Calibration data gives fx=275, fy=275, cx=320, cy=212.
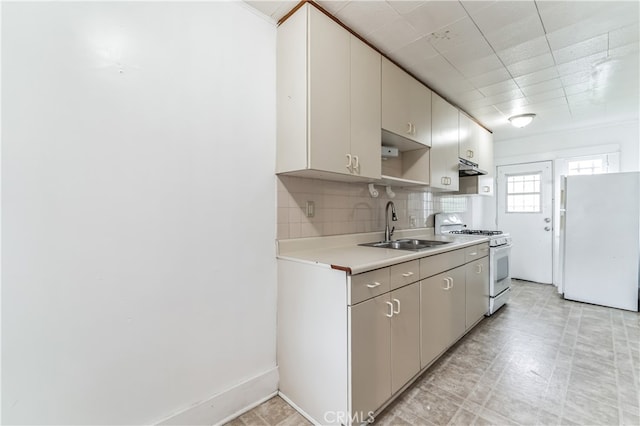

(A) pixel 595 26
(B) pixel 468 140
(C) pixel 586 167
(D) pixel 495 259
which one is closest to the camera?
(A) pixel 595 26

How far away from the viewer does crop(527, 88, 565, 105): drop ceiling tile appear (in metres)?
2.79

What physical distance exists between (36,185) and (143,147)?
40 centimetres

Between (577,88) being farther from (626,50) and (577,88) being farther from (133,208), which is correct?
(133,208)

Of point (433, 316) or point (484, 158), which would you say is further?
point (484, 158)

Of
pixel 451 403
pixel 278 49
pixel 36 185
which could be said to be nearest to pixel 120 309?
pixel 36 185

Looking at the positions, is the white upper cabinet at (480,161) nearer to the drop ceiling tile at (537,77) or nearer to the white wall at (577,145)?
the drop ceiling tile at (537,77)

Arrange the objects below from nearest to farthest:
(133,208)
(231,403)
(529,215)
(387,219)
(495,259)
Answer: (133,208) < (231,403) < (387,219) < (495,259) < (529,215)

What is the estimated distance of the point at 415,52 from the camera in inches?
82.3

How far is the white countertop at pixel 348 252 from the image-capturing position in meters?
1.45

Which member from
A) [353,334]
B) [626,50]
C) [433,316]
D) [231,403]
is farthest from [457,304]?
[626,50]

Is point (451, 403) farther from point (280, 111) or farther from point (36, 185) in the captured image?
point (36, 185)

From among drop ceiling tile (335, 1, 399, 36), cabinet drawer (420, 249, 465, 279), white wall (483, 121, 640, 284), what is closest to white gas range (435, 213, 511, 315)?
cabinet drawer (420, 249, 465, 279)

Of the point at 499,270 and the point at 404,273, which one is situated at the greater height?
the point at 404,273

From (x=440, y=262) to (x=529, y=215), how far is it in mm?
3573
